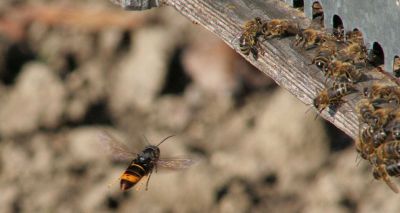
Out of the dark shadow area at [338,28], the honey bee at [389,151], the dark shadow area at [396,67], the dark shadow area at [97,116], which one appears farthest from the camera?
the dark shadow area at [97,116]

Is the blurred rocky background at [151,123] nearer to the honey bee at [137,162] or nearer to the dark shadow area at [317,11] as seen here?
the honey bee at [137,162]

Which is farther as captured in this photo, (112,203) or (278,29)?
(112,203)

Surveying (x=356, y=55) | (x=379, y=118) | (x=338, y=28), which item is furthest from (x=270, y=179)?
(x=379, y=118)

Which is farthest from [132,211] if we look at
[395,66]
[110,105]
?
[395,66]

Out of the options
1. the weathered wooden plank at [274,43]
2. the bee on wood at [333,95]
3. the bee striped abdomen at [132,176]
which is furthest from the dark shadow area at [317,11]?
the bee striped abdomen at [132,176]

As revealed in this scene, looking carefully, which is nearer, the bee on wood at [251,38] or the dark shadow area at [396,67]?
the dark shadow area at [396,67]

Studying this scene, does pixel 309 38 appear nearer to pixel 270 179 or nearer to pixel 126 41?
pixel 270 179

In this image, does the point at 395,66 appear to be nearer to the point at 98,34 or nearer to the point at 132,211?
the point at 132,211
